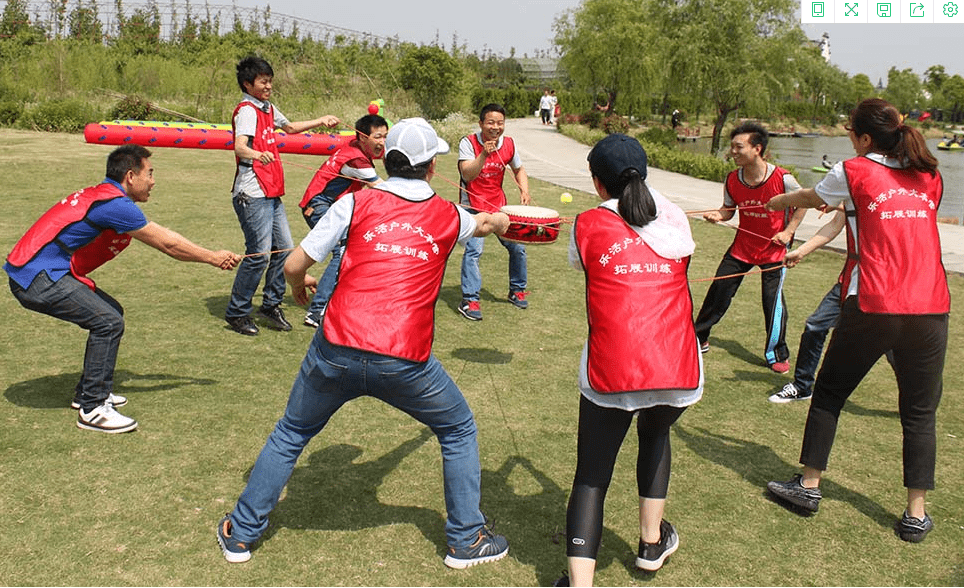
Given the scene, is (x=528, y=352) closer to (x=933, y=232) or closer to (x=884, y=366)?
(x=884, y=366)

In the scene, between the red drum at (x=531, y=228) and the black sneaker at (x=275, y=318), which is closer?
the red drum at (x=531, y=228)

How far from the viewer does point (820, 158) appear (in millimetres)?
45844

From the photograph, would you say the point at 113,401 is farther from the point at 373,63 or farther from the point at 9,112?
the point at 373,63

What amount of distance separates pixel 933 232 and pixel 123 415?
4680 mm

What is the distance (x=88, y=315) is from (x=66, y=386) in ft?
3.08

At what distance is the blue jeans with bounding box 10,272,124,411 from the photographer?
4.79 meters

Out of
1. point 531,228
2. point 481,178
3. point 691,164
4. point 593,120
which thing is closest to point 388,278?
point 531,228

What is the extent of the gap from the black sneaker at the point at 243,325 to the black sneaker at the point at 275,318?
0.65 feet

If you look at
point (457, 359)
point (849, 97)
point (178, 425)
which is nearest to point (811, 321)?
point (457, 359)

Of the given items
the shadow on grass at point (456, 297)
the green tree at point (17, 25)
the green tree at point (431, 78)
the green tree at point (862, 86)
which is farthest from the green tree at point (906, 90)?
the shadow on grass at point (456, 297)

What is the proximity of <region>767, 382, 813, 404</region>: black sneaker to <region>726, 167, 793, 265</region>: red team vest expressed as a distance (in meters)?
1.11

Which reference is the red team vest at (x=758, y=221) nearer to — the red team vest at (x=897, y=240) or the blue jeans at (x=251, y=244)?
the red team vest at (x=897, y=240)

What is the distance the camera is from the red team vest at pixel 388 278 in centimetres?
332

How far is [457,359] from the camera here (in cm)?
657
